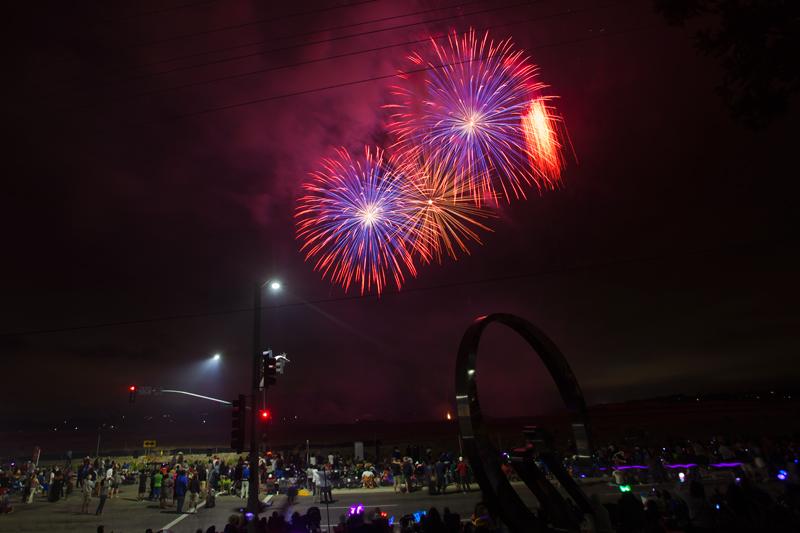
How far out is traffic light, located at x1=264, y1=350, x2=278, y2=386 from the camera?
15.5m

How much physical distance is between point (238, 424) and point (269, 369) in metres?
1.90

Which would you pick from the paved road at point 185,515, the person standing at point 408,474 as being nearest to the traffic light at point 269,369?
the paved road at point 185,515

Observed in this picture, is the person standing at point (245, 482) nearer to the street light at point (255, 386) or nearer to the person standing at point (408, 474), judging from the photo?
the person standing at point (408, 474)

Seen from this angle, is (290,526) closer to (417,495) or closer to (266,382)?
(266,382)

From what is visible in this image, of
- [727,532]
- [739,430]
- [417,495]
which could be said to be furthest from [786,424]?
[727,532]

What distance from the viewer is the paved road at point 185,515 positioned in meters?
17.5

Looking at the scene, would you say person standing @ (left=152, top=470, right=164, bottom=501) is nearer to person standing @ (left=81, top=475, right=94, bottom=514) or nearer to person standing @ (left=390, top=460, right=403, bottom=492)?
person standing @ (left=81, top=475, right=94, bottom=514)

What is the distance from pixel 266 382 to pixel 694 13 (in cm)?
1435

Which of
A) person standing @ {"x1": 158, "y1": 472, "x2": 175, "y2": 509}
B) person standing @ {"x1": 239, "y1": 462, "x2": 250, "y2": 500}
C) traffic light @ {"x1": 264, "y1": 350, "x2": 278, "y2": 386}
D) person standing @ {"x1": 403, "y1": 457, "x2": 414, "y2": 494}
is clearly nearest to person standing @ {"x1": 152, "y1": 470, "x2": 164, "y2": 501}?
person standing @ {"x1": 158, "y1": 472, "x2": 175, "y2": 509}

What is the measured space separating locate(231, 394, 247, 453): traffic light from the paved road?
12.5 feet

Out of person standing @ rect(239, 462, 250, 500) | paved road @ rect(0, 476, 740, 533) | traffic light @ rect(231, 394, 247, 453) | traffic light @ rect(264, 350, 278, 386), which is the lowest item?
paved road @ rect(0, 476, 740, 533)

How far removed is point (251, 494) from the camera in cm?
1351

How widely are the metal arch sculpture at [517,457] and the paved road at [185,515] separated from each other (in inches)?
376

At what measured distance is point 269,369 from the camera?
15.7 meters
